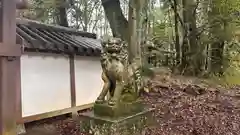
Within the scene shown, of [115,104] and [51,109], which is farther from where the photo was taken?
[51,109]

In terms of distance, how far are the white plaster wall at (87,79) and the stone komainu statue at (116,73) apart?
201 cm

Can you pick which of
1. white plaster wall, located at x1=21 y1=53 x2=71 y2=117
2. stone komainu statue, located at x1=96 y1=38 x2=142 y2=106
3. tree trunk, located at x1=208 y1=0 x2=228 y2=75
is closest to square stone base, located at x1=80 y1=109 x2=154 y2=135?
stone komainu statue, located at x1=96 y1=38 x2=142 y2=106

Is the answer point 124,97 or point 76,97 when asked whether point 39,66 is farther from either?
point 124,97

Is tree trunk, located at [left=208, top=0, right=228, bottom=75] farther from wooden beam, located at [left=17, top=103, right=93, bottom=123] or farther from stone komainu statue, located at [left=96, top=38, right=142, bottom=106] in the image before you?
stone komainu statue, located at [left=96, top=38, right=142, bottom=106]

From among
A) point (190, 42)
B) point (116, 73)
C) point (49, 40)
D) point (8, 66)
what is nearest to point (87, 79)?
point (49, 40)

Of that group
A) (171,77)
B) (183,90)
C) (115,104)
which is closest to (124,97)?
(115,104)

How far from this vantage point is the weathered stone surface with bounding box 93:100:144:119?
468 centimetres

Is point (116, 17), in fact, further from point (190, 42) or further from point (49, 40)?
point (190, 42)

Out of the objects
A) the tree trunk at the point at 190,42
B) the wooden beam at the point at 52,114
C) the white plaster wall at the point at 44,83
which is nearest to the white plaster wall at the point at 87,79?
the wooden beam at the point at 52,114

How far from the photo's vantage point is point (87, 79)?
284 inches

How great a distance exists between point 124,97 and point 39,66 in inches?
81.8

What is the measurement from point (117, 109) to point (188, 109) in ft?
9.16

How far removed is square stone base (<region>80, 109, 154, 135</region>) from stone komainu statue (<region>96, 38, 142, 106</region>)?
305mm

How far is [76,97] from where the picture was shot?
6.86 m
